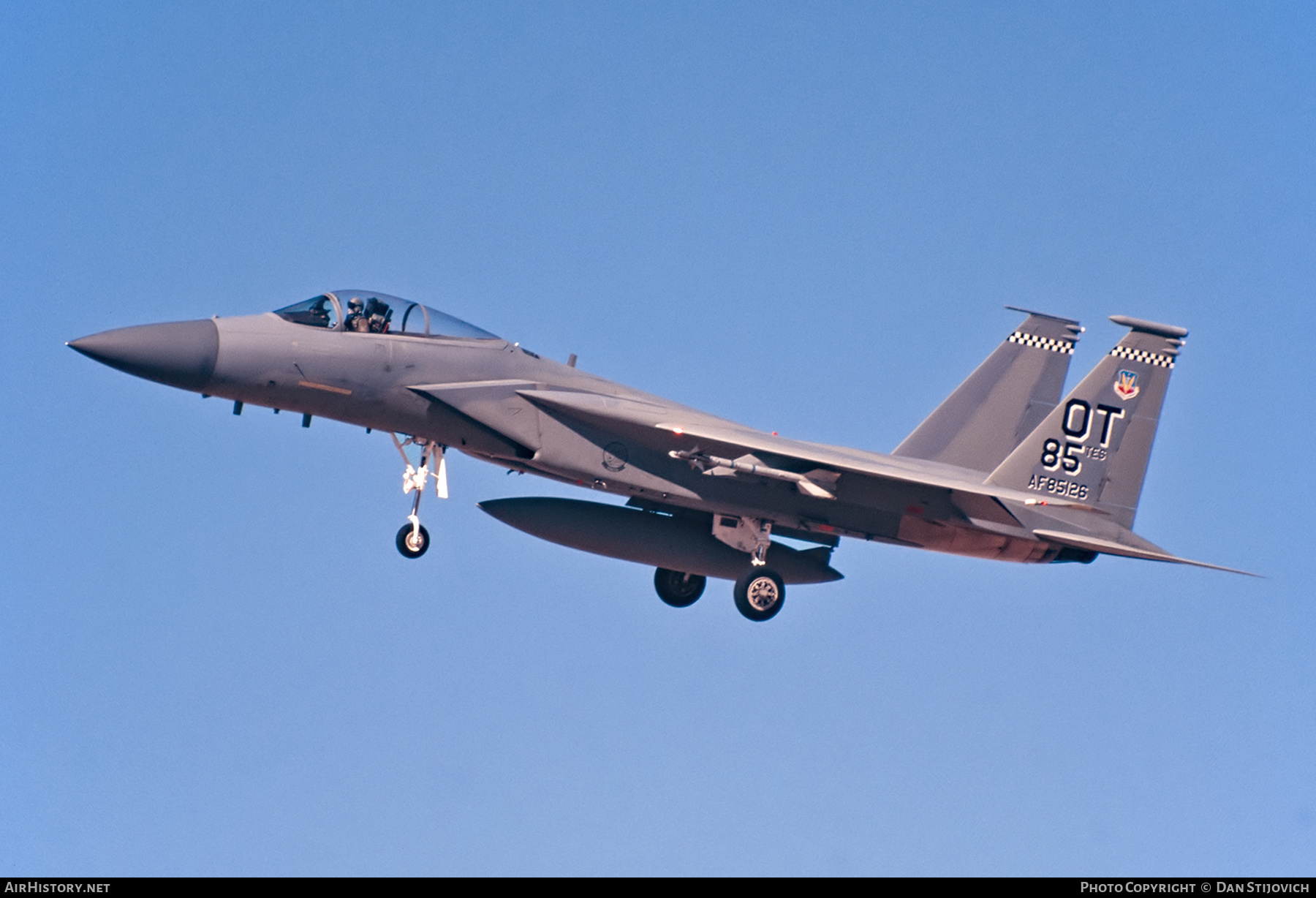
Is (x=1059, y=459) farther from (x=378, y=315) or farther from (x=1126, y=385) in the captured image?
(x=378, y=315)

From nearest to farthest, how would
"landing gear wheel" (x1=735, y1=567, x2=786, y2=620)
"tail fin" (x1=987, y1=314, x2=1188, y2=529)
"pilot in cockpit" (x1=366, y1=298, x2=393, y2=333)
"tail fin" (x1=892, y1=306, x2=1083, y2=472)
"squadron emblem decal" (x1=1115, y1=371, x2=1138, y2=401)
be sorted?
"pilot in cockpit" (x1=366, y1=298, x2=393, y2=333), "landing gear wheel" (x1=735, y1=567, x2=786, y2=620), "tail fin" (x1=987, y1=314, x2=1188, y2=529), "squadron emblem decal" (x1=1115, y1=371, x2=1138, y2=401), "tail fin" (x1=892, y1=306, x2=1083, y2=472)

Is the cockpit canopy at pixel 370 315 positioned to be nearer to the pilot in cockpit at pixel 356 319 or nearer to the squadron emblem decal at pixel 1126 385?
the pilot in cockpit at pixel 356 319

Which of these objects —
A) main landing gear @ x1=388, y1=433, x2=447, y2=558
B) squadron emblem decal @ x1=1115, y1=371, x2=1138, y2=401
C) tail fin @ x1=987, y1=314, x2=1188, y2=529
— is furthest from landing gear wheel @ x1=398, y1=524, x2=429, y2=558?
squadron emblem decal @ x1=1115, y1=371, x2=1138, y2=401

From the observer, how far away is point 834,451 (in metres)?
19.4

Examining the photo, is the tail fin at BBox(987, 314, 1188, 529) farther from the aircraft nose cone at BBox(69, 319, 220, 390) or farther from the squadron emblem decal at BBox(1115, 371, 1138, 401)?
the aircraft nose cone at BBox(69, 319, 220, 390)

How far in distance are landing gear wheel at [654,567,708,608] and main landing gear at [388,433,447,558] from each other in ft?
12.0

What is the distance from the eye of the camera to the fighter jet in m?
17.8

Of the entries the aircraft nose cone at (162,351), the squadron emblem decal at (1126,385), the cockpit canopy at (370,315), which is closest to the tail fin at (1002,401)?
the squadron emblem decal at (1126,385)

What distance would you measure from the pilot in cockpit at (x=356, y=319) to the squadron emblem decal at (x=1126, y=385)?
351 inches

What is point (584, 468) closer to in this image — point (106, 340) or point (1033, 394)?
point (106, 340)

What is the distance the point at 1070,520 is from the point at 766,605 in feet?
12.2

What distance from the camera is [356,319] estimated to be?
18.2 metres

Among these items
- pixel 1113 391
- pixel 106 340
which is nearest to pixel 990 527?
pixel 1113 391

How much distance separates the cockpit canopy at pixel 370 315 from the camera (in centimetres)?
1803
